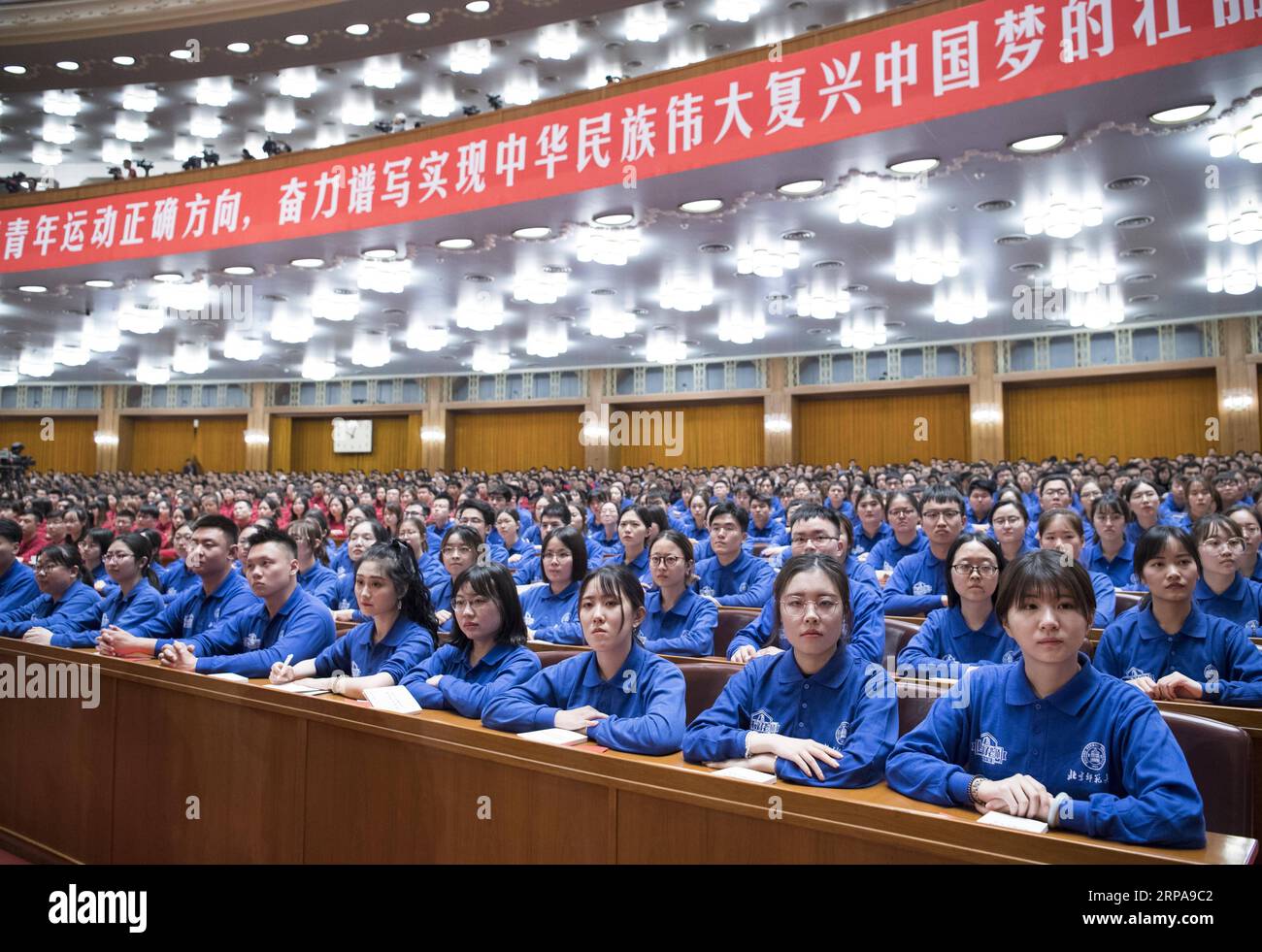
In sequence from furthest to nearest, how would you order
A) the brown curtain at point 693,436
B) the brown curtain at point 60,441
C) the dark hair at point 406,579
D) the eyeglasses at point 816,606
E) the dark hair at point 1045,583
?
the brown curtain at point 60,441, the brown curtain at point 693,436, the dark hair at point 406,579, the eyeglasses at point 816,606, the dark hair at point 1045,583

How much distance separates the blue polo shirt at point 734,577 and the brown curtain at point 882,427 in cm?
1256

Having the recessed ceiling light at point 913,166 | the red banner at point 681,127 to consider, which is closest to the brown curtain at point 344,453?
the red banner at point 681,127

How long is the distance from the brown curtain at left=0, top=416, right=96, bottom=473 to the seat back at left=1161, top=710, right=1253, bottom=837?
2786cm

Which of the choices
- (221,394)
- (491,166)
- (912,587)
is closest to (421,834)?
(912,587)

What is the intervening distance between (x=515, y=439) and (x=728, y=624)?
17.3 meters

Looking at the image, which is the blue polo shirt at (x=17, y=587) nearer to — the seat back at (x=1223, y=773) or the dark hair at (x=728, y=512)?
the dark hair at (x=728, y=512)

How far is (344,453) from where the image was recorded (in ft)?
75.2

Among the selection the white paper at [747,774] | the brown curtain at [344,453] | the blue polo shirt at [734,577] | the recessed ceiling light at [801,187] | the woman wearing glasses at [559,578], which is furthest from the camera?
the brown curtain at [344,453]

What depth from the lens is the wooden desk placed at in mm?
1781

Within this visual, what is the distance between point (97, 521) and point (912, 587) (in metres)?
9.58

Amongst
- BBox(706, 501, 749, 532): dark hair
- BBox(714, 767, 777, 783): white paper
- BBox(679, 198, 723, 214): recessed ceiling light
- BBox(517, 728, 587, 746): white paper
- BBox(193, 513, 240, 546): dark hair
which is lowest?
BBox(714, 767, 777, 783): white paper

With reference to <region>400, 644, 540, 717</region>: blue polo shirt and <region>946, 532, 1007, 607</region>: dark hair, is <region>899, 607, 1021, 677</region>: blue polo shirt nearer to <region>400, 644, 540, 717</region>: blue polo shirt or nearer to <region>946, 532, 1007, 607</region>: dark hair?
<region>946, 532, 1007, 607</region>: dark hair

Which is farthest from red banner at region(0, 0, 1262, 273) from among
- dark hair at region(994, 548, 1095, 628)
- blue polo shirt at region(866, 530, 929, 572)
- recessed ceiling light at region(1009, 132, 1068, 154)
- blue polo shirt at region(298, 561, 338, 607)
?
dark hair at region(994, 548, 1095, 628)

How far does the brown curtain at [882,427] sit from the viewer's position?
54.7 feet
